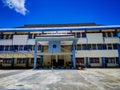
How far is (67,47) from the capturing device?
1187 inches

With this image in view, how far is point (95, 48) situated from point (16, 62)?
19.7 meters

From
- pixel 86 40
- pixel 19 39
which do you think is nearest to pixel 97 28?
pixel 86 40

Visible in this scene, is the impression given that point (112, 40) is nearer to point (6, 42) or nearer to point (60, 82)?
point (60, 82)

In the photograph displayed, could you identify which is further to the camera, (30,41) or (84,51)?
(30,41)

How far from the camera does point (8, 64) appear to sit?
30109 mm

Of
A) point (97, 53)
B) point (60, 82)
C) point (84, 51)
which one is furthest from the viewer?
point (84, 51)

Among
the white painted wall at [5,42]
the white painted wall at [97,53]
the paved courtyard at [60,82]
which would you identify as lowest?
the paved courtyard at [60,82]

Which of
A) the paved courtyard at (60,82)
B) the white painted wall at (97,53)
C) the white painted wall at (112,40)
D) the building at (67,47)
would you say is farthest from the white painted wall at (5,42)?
the white painted wall at (112,40)

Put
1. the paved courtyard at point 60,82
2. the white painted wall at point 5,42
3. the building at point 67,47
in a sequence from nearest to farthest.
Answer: the paved courtyard at point 60,82 < the building at point 67,47 < the white painted wall at point 5,42

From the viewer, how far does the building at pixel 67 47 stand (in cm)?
2752

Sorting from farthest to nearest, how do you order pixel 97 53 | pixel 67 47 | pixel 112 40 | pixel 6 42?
pixel 6 42
pixel 67 47
pixel 112 40
pixel 97 53

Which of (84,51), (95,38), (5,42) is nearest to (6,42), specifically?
(5,42)

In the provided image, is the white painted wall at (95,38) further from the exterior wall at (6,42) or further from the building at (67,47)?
the exterior wall at (6,42)

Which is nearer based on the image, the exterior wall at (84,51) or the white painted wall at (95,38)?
the exterior wall at (84,51)
